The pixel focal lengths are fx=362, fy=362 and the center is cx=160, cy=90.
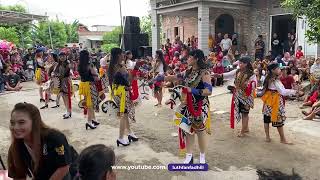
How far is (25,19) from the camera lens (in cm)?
1991

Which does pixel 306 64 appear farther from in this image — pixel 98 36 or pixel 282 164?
pixel 98 36

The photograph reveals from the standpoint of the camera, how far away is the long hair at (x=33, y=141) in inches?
101

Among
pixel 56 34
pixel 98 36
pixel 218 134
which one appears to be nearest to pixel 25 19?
pixel 218 134

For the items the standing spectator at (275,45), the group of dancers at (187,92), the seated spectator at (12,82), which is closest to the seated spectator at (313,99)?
the group of dancers at (187,92)

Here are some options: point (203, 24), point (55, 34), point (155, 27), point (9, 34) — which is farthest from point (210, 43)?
point (55, 34)

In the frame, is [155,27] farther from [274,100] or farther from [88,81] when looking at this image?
[274,100]

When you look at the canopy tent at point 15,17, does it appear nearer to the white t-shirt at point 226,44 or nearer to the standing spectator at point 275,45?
the white t-shirt at point 226,44

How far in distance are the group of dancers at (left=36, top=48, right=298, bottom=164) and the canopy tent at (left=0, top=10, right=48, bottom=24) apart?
39.1 ft

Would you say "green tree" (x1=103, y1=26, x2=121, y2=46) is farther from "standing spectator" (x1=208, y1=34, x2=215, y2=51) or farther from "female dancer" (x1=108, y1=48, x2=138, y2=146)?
"female dancer" (x1=108, y1=48, x2=138, y2=146)

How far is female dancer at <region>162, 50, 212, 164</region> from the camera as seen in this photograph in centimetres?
486

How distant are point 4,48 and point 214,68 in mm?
9762

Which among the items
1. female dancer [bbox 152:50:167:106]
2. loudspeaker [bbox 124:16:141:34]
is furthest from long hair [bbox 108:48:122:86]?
loudspeaker [bbox 124:16:141:34]

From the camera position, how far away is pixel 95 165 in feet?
6.73

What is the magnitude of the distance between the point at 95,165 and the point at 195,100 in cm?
303
